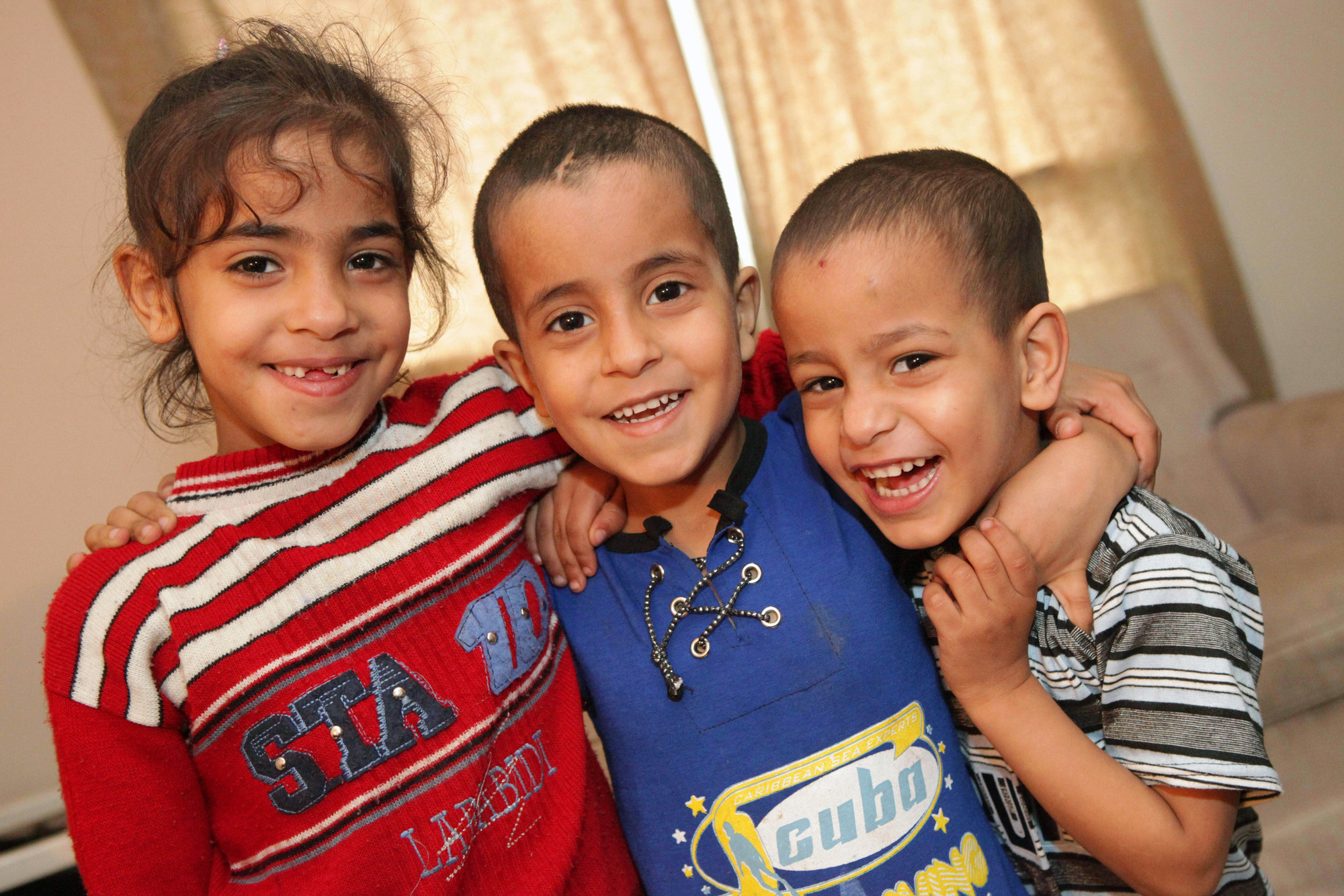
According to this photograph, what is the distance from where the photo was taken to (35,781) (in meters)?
2.21

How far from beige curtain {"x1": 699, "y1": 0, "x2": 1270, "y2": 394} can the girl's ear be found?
2.35m

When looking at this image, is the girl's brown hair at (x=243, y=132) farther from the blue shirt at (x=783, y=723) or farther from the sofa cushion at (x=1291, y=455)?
the sofa cushion at (x=1291, y=455)

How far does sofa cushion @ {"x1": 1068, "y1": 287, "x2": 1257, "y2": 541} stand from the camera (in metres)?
2.45

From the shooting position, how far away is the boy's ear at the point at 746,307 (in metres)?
1.06

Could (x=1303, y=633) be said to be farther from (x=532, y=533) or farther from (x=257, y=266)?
(x=257, y=266)

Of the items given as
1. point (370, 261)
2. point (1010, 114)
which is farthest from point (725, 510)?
point (1010, 114)

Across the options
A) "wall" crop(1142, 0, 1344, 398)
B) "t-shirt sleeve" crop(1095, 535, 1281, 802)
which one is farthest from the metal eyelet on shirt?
"wall" crop(1142, 0, 1344, 398)

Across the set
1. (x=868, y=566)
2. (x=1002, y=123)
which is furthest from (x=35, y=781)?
(x=1002, y=123)

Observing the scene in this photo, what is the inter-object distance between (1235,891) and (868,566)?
0.54 metres

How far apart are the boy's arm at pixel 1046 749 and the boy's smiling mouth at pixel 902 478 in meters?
0.07

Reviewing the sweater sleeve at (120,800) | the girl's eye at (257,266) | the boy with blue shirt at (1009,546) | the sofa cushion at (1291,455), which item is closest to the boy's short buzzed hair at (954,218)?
the boy with blue shirt at (1009,546)

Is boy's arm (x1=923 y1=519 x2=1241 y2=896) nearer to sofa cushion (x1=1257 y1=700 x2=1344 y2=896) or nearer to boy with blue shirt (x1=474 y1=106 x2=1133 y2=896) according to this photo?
boy with blue shirt (x1=474 y1=106 x2=1133 y2=896)

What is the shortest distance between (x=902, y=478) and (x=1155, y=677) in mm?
296

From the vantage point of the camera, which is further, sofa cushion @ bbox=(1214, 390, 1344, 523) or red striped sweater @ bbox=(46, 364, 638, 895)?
sofa cushion @ bbox=(1214, 390, 1344, 523)
